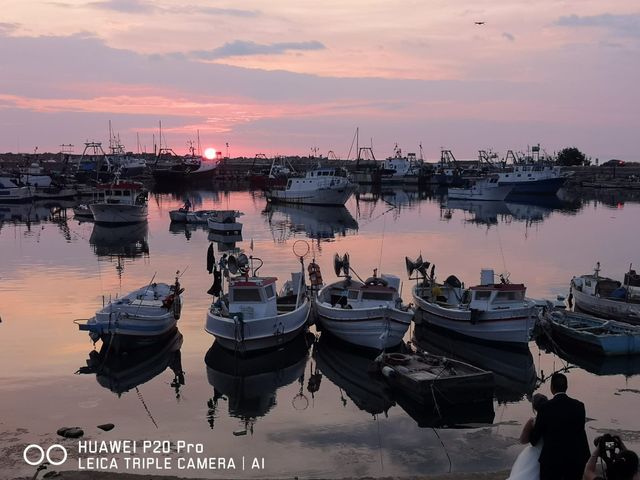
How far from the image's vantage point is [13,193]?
9425cm

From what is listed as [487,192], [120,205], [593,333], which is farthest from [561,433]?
[487,192]

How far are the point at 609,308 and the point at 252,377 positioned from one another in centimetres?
1459

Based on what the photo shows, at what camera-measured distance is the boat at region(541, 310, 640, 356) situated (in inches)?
889

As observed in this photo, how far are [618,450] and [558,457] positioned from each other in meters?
0.74

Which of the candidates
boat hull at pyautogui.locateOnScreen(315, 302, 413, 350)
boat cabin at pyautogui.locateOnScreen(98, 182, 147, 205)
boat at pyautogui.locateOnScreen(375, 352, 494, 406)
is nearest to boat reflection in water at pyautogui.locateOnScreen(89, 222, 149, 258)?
boat cabin at pyautogui.locateOnScreen(98, 182, 147, 205)

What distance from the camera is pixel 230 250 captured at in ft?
164

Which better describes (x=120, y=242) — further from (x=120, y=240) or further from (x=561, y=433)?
(x=561, y=433)

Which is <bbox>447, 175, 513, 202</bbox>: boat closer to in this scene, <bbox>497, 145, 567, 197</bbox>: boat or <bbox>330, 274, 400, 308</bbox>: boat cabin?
<bbox>497, 145, 567, 197</bbox>: boat

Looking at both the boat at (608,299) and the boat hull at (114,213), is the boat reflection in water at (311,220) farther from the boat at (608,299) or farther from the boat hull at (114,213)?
the boat at (608,299)

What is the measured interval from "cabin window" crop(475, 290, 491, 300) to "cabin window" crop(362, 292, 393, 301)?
3099 mm

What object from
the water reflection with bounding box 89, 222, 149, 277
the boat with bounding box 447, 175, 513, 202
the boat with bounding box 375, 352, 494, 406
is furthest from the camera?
the boat with bounding box 447, 175, 513, 202

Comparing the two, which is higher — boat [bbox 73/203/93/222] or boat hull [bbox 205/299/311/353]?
boat hull [bbox 205/299/311/353]

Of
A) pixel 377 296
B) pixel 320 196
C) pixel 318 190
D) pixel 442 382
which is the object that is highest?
pixel 318 190

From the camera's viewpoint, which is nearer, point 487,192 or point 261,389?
point 261,389
